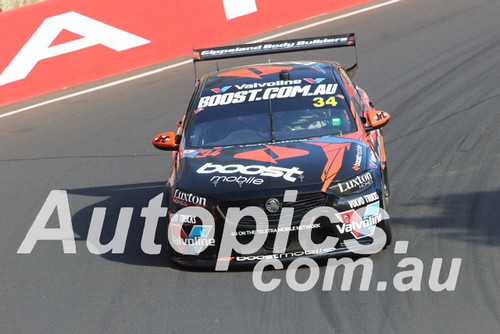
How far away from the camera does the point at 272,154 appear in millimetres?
8312

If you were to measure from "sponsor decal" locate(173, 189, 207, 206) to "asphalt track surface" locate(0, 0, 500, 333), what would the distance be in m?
0.60

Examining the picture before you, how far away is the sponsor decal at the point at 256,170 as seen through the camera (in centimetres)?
783

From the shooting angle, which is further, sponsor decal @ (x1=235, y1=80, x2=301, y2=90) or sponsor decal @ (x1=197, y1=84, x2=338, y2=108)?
sponsor decal @ (x1=235, y1=80, x2=301, y2=90)

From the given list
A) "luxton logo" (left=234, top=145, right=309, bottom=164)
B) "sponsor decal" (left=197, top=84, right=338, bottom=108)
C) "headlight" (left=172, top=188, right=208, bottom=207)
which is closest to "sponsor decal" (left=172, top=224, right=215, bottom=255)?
"headlight" (left=172, top=188, right=208, bottom=207)

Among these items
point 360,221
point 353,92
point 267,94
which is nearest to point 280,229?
point 360,221

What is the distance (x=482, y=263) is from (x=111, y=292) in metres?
2.99

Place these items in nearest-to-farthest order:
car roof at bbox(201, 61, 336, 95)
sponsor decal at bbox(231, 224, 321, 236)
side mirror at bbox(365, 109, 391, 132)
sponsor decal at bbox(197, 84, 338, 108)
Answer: sponsor decal at bbox(231, 224, 321, 236) → side mirror at bbox(365, 109, 391, 132) → sponsor decal at bbox(197, 84, 338, 108) → car roof at bbox(201, 61, 336, 95)

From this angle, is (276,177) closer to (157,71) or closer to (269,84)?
(269,84)

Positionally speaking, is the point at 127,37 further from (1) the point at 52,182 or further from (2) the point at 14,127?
(1) the point at 52,182

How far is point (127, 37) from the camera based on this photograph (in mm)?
17047

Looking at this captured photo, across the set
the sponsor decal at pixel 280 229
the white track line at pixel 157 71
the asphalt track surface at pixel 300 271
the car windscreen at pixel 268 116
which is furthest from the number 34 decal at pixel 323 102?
the white track line at pixel 157 71

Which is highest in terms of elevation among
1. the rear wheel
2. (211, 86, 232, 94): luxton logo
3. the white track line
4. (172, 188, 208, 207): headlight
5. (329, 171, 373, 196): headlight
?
(211, 86, 232, 94): luxton logo

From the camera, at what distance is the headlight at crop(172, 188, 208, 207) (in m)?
7.80

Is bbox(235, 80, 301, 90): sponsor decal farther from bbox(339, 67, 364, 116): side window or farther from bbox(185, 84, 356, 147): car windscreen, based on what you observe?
bbox(339, 67, 364, 116): side window
